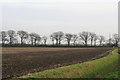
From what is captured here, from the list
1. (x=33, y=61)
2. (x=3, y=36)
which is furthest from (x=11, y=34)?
(x=33, y=61)

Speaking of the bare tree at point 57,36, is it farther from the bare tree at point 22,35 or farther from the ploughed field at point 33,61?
the ploughed field at point 33,61

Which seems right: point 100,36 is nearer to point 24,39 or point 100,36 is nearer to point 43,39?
point 43,39

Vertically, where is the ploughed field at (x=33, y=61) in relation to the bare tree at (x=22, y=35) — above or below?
below

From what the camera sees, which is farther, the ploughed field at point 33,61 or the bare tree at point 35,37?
the bare tree at point 35,37

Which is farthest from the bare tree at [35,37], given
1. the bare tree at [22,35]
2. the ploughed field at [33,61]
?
the ploughed field at [33,61]

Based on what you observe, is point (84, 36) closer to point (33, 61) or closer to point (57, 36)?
point (57, 36)

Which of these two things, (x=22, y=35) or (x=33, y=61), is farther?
(x=22, y=35)

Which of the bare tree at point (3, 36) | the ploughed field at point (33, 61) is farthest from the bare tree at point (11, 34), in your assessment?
the ploughed field at point (33, 61)

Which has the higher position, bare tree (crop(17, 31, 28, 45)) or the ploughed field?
bare tree (crop(17, 31, 28, 45))

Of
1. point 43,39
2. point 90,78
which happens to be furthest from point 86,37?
point 90,78

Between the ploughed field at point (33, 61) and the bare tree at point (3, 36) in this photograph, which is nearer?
the ploughed field at point (33, 61)

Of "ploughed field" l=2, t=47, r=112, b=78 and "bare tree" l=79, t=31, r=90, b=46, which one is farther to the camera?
"bare tree" l=79, t=31, r=90, b=46

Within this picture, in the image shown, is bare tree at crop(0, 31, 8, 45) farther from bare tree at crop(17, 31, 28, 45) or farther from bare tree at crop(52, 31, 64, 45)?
bare tree at crop(52, 31, 64, 45)

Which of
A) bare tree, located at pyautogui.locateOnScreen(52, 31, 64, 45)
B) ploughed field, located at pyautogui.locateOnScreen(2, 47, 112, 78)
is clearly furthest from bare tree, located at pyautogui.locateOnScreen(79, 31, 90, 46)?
ploughed field, located at pyautogui.locateOnScreen(2, 47, 112, 78)
